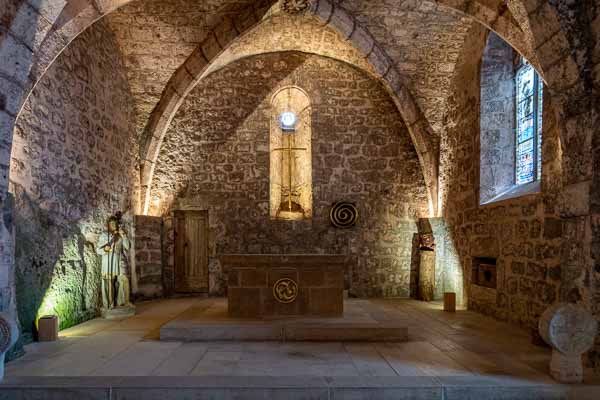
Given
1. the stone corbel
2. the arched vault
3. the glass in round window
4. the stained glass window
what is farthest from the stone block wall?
the stained glass window

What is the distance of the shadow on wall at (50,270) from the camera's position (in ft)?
14.9

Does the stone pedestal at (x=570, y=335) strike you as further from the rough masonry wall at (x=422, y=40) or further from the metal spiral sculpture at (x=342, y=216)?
the metal spiral sculpture at (x=342, y=216)

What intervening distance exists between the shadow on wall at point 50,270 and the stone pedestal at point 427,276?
568cm

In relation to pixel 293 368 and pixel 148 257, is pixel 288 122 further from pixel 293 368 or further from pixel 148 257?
pixel 293 368

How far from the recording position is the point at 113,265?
20.9 feet

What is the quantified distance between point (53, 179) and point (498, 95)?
20.8 ft

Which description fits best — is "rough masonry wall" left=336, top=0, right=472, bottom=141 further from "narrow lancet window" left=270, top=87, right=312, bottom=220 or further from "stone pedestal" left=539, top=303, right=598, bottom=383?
"stone pedestal" left=539, top=303, right=598, bottom=383

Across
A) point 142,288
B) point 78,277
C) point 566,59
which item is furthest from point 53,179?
point 566,59

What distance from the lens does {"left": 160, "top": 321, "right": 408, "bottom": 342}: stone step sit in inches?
183

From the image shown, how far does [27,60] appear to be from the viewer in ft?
11.9

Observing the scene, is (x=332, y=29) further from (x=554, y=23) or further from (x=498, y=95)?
(x=554, y=23)

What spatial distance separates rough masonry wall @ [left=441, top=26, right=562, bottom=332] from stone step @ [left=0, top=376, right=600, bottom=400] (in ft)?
5.71

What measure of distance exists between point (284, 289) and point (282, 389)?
78.7 inches

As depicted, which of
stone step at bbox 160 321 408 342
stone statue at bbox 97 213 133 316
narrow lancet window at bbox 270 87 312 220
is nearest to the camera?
stone step at bbox 160 321 408 342
